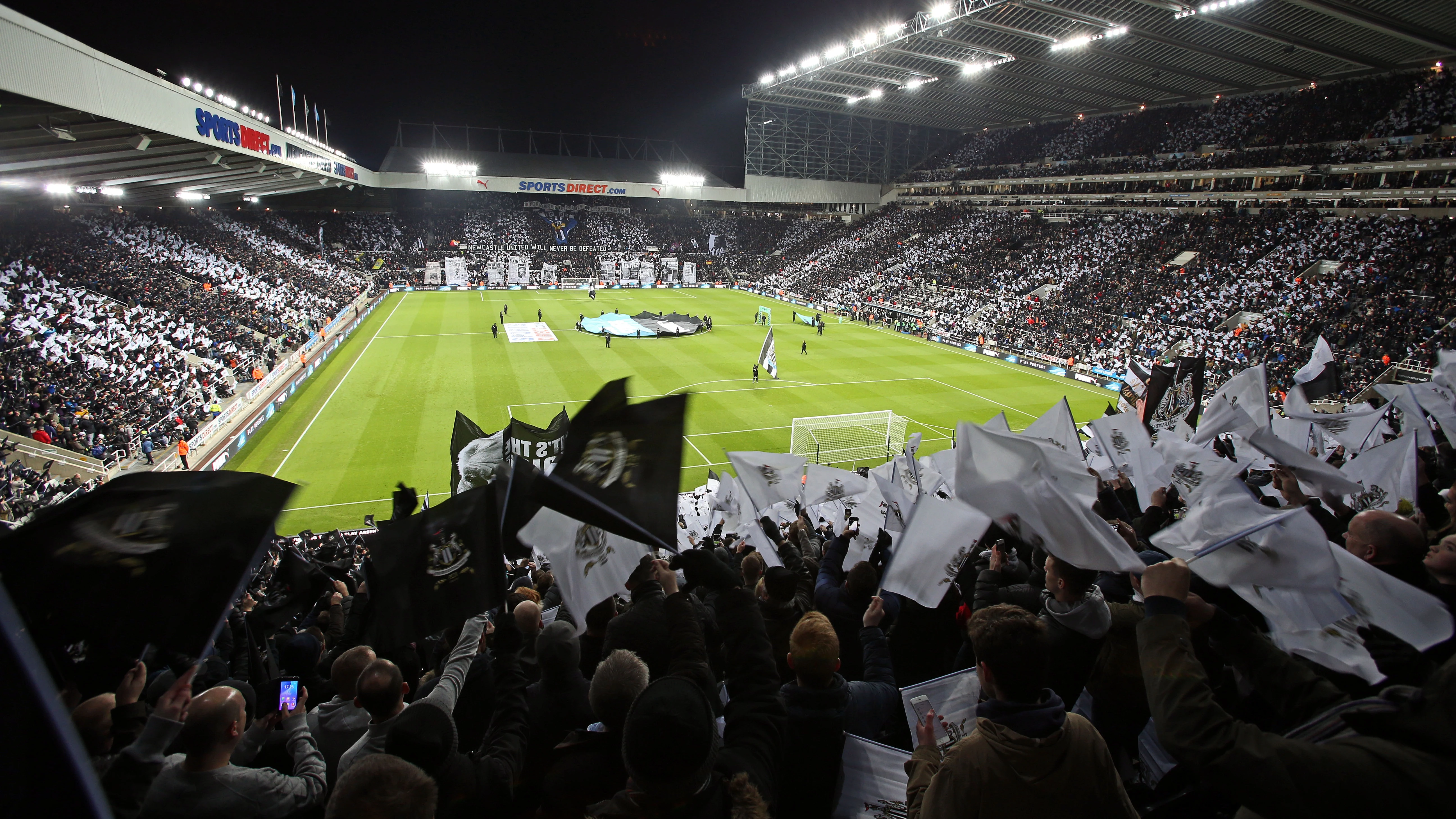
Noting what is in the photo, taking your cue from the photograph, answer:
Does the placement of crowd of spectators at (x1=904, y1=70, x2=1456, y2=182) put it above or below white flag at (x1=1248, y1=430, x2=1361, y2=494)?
above

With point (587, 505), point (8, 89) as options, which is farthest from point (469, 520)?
point (8, 89)

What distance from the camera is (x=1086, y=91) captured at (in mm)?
49969

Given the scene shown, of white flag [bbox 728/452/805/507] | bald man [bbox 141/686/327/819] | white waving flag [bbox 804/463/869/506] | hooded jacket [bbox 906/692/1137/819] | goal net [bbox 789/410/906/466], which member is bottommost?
goal net [bbox 789/410/906/466]

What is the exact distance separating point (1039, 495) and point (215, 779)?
14.4 feet

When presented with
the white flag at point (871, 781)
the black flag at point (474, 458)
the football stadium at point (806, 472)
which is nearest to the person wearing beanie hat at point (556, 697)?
the football stadium at point (806, 472)

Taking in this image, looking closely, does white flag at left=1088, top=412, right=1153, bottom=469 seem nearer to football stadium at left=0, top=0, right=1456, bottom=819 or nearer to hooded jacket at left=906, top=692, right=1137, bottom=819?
football stadium at left=0, top=0, right=1456, bottom=819

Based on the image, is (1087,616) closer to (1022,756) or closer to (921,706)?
(921,706)

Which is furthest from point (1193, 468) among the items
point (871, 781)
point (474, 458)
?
point (474, 458)

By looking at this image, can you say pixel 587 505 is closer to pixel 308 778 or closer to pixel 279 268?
pixel 308 778

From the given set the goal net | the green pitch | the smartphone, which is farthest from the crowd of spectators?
the smartphone

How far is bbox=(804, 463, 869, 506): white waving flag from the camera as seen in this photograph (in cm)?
947

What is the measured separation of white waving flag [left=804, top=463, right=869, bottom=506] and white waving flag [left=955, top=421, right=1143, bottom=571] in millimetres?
4779

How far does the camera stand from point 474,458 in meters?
7.97

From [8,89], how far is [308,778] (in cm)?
2006
